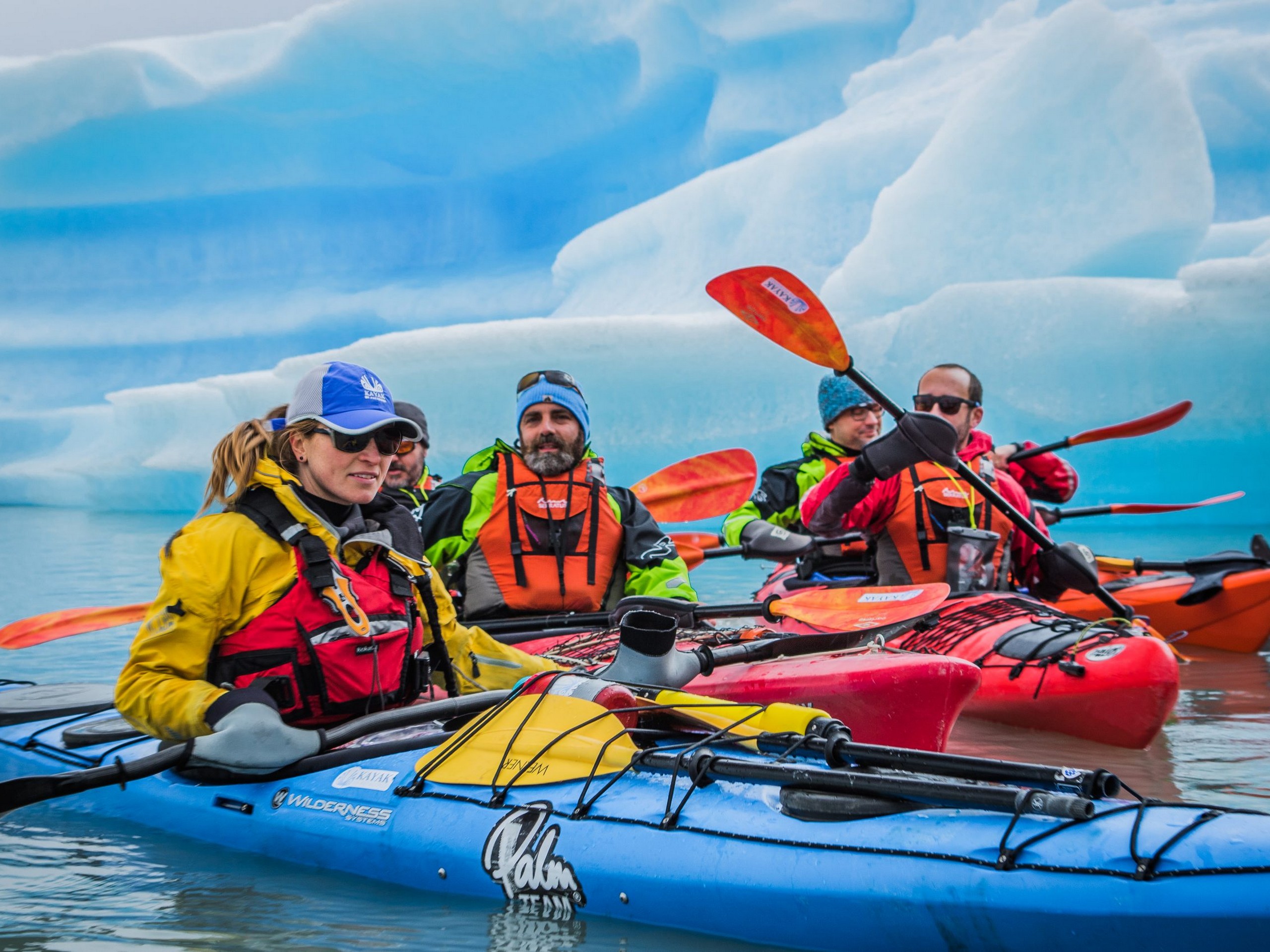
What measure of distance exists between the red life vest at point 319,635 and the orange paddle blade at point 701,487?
8.72 ft

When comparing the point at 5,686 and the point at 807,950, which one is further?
the point at 5,686

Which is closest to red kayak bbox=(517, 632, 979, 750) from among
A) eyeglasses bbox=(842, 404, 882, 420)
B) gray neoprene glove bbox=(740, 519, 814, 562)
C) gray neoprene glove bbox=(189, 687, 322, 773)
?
gray neoprene glove bbox=(189, 687, 322, 773)

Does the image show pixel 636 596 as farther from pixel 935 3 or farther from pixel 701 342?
pixel 935 3

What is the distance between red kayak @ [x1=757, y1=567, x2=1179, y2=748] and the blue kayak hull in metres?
1.72

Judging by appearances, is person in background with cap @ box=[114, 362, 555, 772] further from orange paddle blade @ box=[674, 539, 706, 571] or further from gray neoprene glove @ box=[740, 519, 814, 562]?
orange paddle blade @ box=[674, 539, 706, 571]

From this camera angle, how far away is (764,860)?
5.63 ft

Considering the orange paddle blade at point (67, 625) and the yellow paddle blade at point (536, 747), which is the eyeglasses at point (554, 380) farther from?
the yellow paddle blade at point (536, 747)

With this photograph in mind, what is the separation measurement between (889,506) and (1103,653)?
944 millimetres

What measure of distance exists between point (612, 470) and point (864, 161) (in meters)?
5.00

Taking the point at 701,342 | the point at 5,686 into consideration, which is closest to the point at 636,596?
the point at 5,686

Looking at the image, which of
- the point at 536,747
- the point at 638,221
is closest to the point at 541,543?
the point at 536,747

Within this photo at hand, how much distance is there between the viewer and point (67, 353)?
1873cm

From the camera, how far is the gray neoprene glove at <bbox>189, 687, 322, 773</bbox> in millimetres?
2090

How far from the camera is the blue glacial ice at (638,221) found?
38.6 ft
